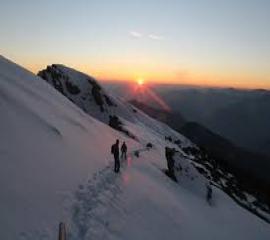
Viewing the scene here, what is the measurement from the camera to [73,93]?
3445 inches

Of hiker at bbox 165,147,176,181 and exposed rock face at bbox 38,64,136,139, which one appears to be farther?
exposed rock face at bbox 38,64,136,139

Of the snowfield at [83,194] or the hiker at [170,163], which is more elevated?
the snowfield at [83,194]

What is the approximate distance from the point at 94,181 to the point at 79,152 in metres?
5.64

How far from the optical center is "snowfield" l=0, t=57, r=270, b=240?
43.0 feet

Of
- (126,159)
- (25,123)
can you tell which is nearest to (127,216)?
(25,123)

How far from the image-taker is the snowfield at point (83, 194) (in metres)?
13.1

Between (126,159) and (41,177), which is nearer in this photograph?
(41,177)

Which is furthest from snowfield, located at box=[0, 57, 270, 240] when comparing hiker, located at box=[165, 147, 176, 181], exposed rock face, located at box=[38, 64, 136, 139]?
exposed rock face, located at box=[38, 64, 136, 139]

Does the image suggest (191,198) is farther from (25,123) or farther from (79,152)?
(25,123)

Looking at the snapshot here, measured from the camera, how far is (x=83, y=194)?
16984mm

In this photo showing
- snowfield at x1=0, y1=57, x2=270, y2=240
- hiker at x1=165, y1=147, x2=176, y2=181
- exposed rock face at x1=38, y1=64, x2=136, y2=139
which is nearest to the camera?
snowfield at x1=0, y1=57, x2=270, y2=240

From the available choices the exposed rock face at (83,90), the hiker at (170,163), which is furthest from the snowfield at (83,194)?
the exposed rock face at (83,90)

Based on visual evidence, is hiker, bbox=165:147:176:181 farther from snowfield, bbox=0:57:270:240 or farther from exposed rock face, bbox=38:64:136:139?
exposed rock face, bbox=38:64:136:139

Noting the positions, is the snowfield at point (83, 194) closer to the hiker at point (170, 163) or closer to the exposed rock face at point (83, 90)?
the hiker at point (170, 163)
